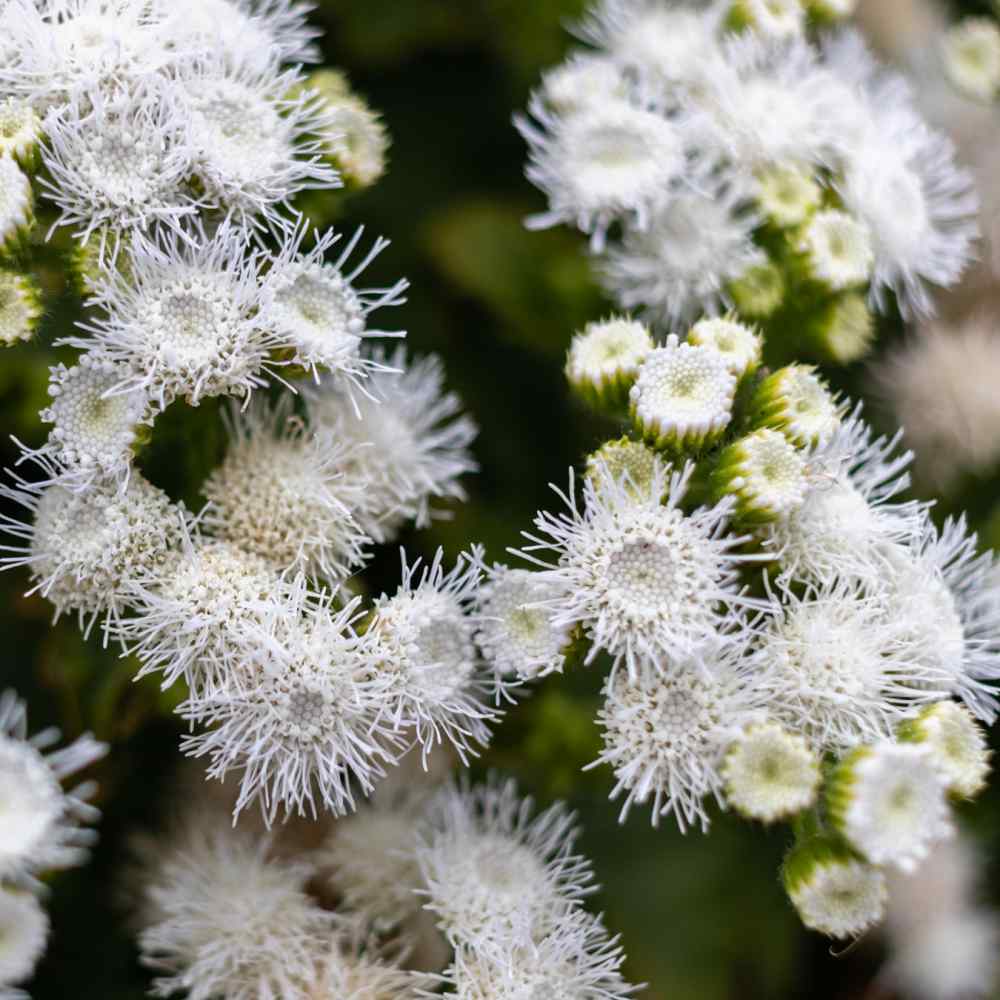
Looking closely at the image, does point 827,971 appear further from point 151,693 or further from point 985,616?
point 151,693

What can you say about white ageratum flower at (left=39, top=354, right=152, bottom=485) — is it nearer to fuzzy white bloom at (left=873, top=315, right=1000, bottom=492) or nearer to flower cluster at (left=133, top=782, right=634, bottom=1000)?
flower cluster at (left=133, top=782, right=634, bottom=1000)

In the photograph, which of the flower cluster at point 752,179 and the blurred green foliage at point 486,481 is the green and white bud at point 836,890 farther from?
the flower cluster at point 752,179

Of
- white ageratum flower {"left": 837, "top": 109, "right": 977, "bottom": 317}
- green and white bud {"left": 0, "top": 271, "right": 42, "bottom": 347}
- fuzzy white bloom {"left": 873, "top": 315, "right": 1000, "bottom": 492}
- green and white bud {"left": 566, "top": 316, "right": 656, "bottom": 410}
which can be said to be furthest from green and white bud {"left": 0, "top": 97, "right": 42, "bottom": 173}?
fuzzy white bloom {"left": 873, "top": 315, "right": 1000, "bottom": 492}

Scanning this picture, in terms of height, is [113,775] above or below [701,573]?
below

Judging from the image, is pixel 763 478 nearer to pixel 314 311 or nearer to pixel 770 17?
pixel 314 311

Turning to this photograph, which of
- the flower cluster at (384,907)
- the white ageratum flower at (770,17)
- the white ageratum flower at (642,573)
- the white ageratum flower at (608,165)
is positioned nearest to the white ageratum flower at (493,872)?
the flower cluster at (384,907)

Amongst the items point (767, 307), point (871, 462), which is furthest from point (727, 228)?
point (871, 462)

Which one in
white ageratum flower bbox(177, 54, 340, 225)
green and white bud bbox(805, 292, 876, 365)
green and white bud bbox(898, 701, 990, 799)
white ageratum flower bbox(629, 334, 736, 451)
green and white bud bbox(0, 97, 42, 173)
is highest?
green and white bud bbox(805, 292, 876, 365)
